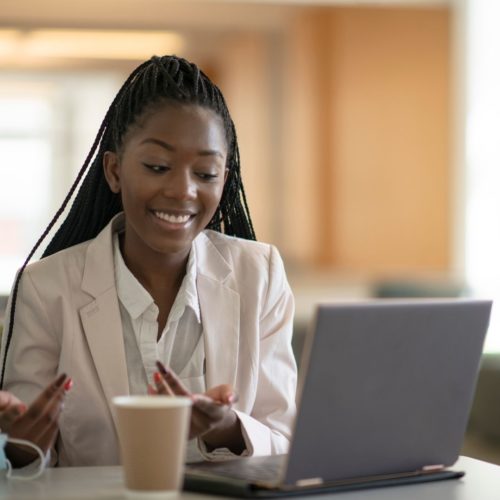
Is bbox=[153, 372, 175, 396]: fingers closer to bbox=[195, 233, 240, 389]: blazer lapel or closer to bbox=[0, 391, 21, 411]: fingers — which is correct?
bbox=[0, 391, 21, 411]: fingers

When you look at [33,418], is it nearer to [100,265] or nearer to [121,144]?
[100,265]

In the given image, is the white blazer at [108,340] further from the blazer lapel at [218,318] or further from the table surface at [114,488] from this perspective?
the table surface at [114,488]

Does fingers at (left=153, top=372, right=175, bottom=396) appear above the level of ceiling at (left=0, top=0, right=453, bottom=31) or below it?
below

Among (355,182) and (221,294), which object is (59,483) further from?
(355,182)

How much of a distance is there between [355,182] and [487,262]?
94 centimetres

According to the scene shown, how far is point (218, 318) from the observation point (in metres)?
1.80

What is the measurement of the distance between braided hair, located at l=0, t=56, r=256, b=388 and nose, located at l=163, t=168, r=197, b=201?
0.12 m

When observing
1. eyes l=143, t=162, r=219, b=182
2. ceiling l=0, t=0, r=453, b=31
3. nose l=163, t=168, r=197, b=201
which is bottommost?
nose l=163, t=168, r=197, b=201

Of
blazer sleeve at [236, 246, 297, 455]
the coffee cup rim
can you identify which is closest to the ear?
blazer sleeve at [236, 246, 297, 455]

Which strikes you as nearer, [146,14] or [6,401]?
[6,401]

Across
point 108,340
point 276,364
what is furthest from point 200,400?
point 276,364

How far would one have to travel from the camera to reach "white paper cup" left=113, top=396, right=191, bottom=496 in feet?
3.94

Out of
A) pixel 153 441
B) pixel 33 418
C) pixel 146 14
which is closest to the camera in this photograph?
pixel 153 441

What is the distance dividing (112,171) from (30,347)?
0.32 m
